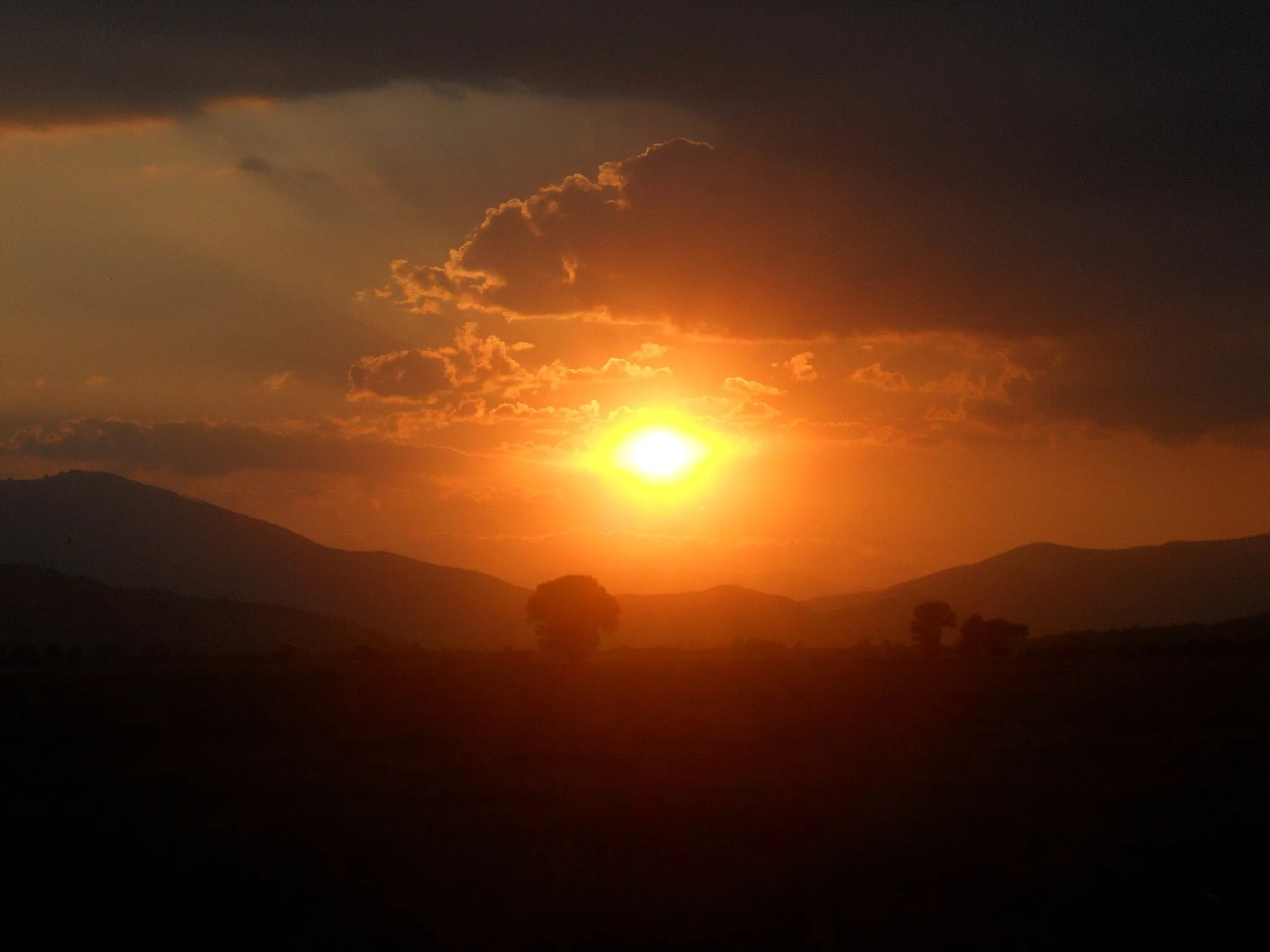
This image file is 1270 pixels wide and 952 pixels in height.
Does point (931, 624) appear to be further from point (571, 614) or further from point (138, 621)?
point (138, 621)

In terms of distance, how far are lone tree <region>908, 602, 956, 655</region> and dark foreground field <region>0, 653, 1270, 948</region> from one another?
172 feet

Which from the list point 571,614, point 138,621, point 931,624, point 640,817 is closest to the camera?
point 640,817

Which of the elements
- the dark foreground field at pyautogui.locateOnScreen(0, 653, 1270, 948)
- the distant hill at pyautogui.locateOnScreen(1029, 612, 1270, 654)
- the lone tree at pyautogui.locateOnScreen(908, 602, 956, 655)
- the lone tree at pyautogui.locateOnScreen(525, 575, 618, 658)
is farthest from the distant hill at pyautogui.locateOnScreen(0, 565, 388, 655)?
the dark foreground field at pyautogui.locateOnScreen(0, 653, 1270, 948)

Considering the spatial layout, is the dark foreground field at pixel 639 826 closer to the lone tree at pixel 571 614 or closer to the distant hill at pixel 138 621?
the lone tree at pixel 571 614

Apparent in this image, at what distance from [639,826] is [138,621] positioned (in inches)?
5501

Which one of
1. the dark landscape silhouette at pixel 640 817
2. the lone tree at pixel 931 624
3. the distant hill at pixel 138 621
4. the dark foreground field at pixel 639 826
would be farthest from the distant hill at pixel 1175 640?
the distant hill at pixel 138 621

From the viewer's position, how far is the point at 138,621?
143625 millimetres

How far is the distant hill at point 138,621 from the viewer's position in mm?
133375

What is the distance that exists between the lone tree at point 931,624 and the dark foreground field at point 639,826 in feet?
172

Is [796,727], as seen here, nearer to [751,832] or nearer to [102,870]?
[751,832]

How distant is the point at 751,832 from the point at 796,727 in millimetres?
14863

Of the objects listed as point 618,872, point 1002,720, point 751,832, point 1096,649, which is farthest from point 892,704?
point 1096,649

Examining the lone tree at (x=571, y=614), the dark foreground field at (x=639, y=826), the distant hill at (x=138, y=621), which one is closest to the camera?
the dark foreground field at (x=639, y=826)

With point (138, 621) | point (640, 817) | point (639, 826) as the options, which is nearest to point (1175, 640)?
point (640, 817)
